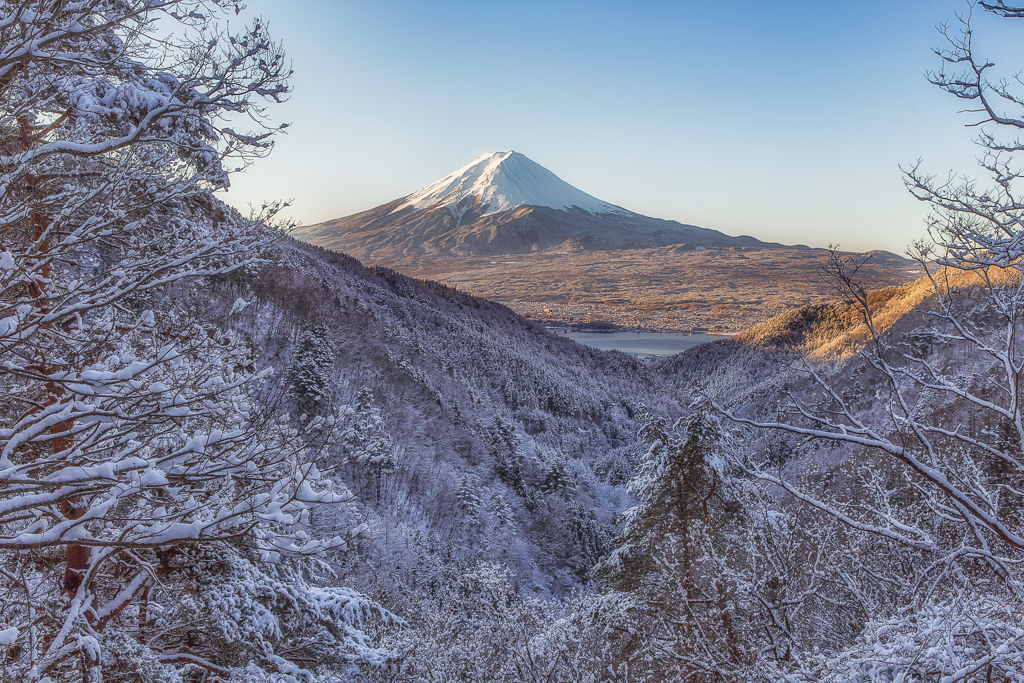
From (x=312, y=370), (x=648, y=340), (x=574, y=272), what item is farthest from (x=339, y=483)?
(x=574, y=272)

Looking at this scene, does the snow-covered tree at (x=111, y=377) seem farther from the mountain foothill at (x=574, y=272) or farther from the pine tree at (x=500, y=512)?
the mountain foothill at (x=574, y=272)

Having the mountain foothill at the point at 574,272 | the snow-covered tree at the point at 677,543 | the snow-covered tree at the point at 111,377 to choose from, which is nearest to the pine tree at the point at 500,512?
the snow-covered tree at the point at 677,543

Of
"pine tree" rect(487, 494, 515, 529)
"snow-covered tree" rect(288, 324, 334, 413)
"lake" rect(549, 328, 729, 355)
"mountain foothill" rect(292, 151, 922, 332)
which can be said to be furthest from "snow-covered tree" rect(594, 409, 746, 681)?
"mountain foothill" rect(292, 151, 922, 332)

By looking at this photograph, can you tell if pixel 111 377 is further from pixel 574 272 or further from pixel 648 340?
pixel 574 272

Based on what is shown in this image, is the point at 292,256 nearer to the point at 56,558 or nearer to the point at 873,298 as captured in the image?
the point at 56,558

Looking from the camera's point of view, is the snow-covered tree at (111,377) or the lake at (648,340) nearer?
the snow-covered tree at (111,377)

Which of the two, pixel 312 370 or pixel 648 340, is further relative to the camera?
pixel 648 340

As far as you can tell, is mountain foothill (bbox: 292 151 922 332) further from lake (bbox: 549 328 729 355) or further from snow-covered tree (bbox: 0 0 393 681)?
snow-covered tree (bbox: 0 0 393 681)
